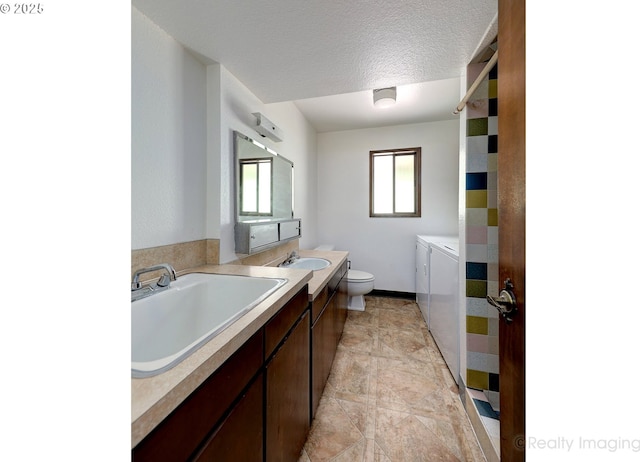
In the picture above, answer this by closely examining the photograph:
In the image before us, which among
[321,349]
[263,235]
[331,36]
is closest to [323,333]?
[321,349]

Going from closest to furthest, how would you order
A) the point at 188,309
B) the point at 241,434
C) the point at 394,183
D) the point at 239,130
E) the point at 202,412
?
1. the point at 202,412
2. the point at 241,434
3. the point at 188,309
4. the point at 239,130
5. the point at 394,183

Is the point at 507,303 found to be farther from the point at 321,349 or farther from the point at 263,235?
the point at 263,235

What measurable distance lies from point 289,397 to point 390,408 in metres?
0.82

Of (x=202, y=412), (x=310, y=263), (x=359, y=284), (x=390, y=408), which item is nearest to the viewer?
(x=202, y=412)

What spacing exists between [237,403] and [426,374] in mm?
1610

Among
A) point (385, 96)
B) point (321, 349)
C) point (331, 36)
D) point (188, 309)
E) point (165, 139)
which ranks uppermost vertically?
point (385, 96)

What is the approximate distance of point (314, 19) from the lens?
1.19 metres

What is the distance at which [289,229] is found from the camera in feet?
7.52

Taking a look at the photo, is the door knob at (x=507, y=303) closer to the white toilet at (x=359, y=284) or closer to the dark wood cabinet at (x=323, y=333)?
the dark wood cabinet at (x=323, y=333)

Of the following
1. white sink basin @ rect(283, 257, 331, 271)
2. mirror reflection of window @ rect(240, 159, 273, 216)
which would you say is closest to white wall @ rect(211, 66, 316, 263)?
mirror reflection of window @ rect(240, 159, 273, 216)

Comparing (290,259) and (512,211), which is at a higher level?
(512,211)

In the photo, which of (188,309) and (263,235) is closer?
(188,309)
